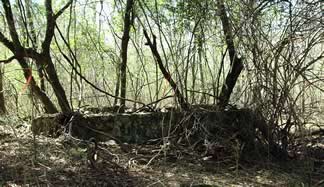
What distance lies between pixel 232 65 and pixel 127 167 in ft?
6.36

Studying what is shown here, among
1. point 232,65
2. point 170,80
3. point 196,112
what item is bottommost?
point 196,112

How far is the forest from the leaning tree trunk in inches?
0.6

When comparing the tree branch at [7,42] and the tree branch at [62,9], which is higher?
the tree branch at [62,9]

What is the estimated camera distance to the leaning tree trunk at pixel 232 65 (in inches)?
197

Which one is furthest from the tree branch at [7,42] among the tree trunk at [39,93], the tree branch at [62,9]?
the tree branch at [62,9]

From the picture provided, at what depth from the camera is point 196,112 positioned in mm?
5152

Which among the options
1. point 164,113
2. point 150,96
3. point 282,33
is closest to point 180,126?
point 164,113

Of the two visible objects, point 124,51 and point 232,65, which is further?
point 124,51

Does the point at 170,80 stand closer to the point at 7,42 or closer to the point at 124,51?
the point at 124,51

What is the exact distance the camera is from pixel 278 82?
486 cm

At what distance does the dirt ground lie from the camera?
3922 mm

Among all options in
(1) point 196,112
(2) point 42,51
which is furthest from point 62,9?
(1) point 196,112

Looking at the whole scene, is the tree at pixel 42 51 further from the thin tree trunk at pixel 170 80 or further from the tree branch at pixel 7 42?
the thin tree trunk at pixel 170 80

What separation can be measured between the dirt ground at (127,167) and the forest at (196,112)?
11 millimetres
